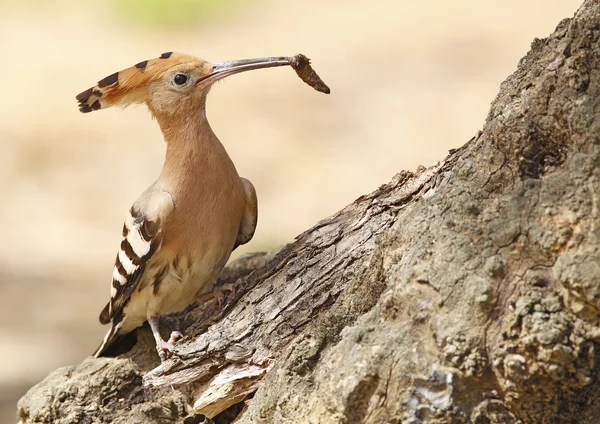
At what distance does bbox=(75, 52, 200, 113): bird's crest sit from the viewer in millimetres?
3264

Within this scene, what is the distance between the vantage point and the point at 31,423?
2596 millimetres

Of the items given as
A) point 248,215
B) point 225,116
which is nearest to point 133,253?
point 248,215

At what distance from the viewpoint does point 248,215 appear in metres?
3.43

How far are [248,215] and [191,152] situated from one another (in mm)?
342

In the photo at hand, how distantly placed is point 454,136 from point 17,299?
2881 millimetres

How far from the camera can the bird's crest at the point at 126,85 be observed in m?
3.26

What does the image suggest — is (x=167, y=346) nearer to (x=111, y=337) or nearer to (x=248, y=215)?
(x=111, y=337)

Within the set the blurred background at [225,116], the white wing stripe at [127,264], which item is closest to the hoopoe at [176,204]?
the white wing stripe at [127,264]

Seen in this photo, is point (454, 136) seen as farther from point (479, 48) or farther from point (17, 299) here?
point (17, 299)

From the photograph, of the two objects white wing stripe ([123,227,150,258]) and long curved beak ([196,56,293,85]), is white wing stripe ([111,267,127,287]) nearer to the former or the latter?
white wing stripe ([123,227,150,258])

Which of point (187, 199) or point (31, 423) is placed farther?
point (187, 199)

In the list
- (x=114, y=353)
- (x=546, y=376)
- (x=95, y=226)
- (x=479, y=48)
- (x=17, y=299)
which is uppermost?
(x=479, y=48)

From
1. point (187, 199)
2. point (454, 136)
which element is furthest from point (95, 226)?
point (187, 199)

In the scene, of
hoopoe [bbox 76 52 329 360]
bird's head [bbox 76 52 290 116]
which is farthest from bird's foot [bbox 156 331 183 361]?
bird's head [bbox 76 52 290 116]
